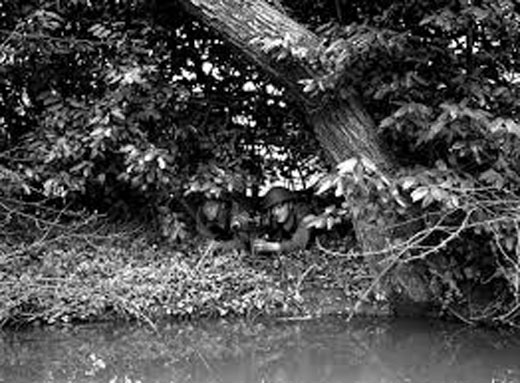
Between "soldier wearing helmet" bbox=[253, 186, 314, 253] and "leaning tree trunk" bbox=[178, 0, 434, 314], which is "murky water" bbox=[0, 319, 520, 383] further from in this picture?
"soldier wearing helmet" bbox=[253, 186, 314, 253]

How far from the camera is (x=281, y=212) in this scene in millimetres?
5117

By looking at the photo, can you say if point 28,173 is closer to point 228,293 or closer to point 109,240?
point 109,240

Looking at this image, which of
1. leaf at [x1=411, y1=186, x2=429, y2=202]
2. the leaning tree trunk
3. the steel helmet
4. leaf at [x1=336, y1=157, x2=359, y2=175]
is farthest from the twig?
leaf at [x1=411, y1=186, x2=429, y2=202]

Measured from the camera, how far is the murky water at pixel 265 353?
395cm

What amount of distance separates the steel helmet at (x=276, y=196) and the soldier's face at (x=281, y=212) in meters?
0.03

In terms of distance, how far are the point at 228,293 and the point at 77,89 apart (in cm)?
194

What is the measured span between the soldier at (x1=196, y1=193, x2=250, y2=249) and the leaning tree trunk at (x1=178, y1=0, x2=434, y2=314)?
89cm

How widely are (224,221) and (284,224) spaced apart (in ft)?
1.34

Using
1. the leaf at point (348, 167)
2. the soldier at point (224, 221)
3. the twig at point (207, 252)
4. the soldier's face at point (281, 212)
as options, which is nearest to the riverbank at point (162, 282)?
the twig at point (207, 252)

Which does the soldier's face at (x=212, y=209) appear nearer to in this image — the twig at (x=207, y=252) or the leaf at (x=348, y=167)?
the twig at (x=207, y=252)

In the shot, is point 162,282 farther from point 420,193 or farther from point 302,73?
point 420,193

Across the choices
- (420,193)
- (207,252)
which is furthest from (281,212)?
(420,193)

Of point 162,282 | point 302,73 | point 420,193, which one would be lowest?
point 162,282

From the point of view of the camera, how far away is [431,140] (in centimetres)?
415
